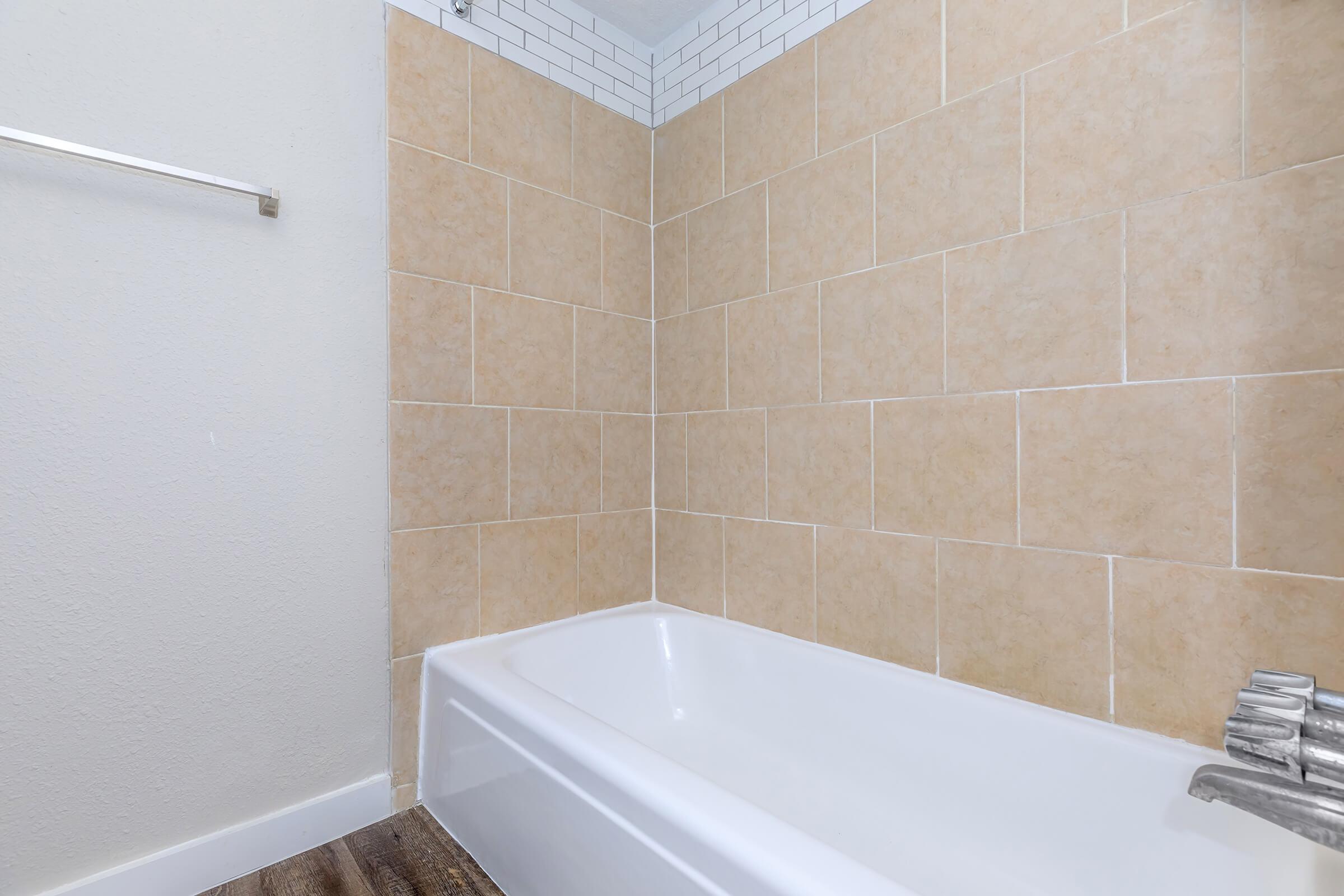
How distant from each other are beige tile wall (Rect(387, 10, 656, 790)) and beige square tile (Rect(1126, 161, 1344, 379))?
133cm

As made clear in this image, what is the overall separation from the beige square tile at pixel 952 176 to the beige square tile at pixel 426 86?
3.48ft

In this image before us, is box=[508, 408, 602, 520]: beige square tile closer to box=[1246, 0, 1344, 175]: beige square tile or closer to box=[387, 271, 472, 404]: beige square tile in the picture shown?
box=[387, 271, 472, 404]: beige square tile

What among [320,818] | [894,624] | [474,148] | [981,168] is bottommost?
[320,818]

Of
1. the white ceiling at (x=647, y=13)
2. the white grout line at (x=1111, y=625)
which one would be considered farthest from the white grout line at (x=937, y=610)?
the white ceiling at (x=647, y=13)

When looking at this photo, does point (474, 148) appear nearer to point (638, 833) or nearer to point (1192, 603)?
point (638, 833)

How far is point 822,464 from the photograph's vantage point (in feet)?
5.31

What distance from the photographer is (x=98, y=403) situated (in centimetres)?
117

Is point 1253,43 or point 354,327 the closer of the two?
point 1253,43

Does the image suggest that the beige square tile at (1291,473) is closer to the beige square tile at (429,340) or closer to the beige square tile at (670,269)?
the beige square tile at (670,269)

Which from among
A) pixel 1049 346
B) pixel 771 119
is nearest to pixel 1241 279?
pixel 1049 346

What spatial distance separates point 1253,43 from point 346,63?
1.75 metres

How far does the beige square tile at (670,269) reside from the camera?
6.58 ft

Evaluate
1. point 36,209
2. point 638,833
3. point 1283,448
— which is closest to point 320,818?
point 638,833

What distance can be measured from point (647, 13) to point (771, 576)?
1.71m
